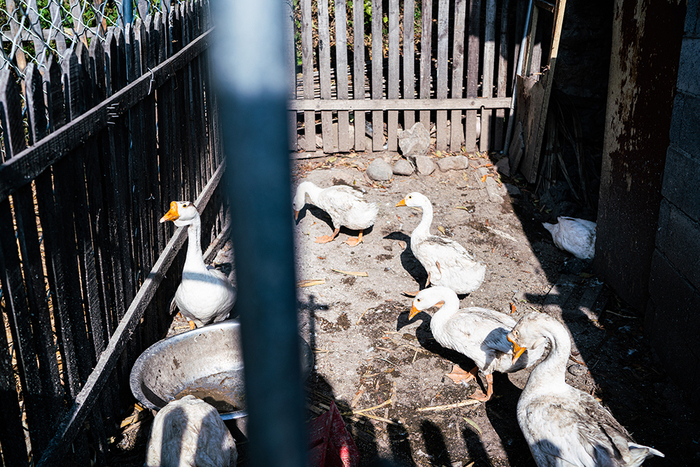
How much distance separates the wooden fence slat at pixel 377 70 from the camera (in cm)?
774

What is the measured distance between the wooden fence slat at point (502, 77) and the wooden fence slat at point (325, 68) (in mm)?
2403

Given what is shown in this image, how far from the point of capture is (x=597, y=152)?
23.9ft

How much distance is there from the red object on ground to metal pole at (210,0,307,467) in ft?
8.18

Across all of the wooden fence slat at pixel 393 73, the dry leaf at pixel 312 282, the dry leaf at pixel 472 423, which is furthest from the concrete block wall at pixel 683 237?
the wooden fence slat at pixel 393 73

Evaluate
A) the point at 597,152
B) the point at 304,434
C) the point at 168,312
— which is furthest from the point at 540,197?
the point at 304,434

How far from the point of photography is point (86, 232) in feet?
10.5

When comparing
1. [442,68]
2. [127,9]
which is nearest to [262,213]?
[127,9]

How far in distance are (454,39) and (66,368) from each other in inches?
262

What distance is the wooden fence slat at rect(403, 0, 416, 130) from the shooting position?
304 inches

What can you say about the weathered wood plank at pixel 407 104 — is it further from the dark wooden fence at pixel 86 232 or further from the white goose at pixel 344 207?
the dark wooden fence at pixel 86 232

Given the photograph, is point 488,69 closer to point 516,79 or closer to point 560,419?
point 516,79

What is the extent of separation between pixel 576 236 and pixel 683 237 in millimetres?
1817

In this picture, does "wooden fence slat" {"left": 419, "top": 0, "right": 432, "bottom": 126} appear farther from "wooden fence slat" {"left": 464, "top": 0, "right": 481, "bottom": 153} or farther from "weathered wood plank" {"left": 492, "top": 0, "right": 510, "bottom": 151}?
"weathered wood plank" {"left": 492, "top": 0, "right": 510, "bottom": 151}

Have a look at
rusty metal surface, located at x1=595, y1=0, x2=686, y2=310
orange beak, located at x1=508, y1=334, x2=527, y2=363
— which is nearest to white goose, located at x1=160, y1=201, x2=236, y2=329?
orange beak, located at x1=508, y1=334, x2=527, y2=363
